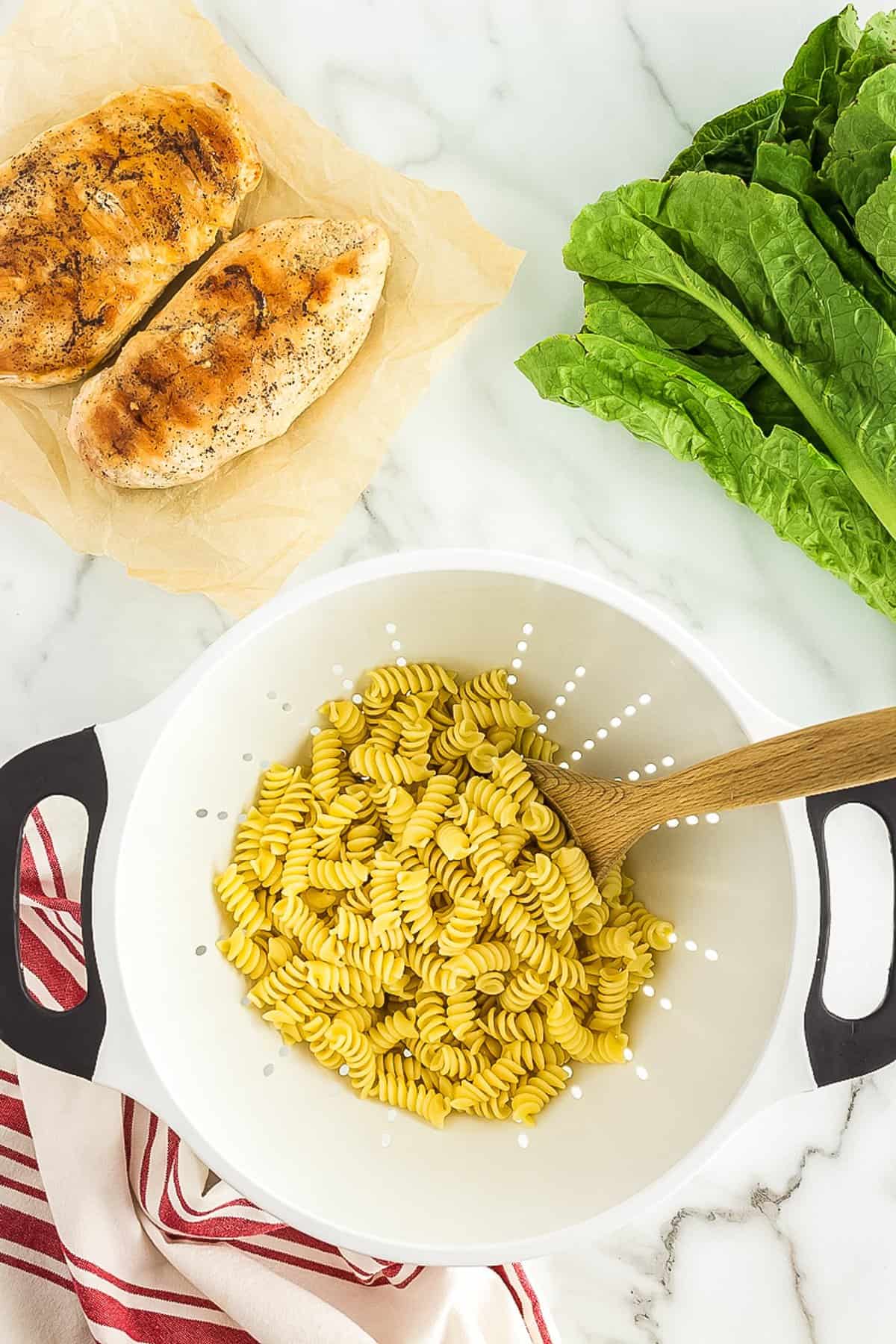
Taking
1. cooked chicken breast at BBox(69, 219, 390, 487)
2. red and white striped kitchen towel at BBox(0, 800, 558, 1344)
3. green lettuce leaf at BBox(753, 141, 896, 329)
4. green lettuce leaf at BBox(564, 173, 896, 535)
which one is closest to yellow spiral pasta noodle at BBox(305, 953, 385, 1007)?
red and white striped kitchen towel at BBox(0, 800, 558, 1344)

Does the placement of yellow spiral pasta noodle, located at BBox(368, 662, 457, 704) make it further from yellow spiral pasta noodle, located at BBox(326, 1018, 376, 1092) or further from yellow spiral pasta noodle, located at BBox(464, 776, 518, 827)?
yellow spiral pasta noodle, located at BBox(326, 1018, 376, 1092)

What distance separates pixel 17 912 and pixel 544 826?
701mm

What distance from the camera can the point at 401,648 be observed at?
1561mm

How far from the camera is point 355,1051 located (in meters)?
1.47

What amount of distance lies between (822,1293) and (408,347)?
1.80 metres

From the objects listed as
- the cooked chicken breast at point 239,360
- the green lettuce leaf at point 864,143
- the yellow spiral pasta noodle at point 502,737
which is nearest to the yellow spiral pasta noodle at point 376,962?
the yellow spiral pasta noodle at point 502,737

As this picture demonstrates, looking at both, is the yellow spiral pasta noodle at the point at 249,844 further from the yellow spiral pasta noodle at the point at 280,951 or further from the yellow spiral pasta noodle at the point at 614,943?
the yellow spiral pasta noodle at the point at 614,943

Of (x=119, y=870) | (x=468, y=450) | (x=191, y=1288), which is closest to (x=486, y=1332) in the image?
(x=191, y=1288)

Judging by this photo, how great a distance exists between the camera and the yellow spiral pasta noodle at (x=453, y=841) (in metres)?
1.48

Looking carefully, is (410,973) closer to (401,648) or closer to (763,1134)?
(401,648)

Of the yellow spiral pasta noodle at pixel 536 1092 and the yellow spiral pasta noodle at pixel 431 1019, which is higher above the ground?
the yellow spiral pasta noodle at pixel 431 1019

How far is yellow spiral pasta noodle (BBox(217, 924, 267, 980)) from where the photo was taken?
1494 mm

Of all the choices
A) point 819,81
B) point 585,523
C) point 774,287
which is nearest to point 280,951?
point 585,523

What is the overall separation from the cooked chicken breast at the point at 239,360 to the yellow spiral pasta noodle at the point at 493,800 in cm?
71
